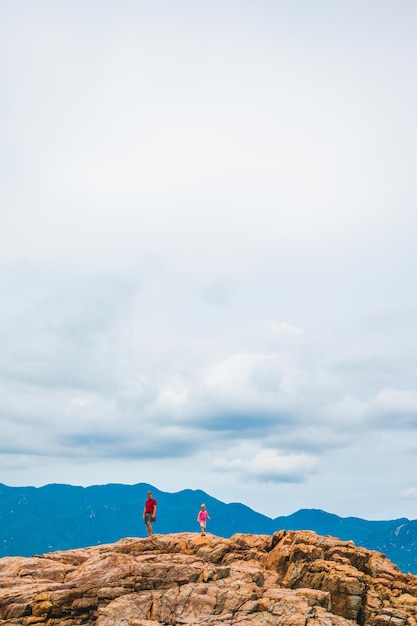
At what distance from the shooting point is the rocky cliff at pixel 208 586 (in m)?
50.9

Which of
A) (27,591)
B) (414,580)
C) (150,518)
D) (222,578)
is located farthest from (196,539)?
(414,580)

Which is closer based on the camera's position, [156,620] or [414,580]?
[156,620]

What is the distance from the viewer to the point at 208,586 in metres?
53.8

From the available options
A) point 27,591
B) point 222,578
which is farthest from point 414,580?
point 27,591

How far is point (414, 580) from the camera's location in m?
66.3

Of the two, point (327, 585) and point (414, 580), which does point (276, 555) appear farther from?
point (414, 580)

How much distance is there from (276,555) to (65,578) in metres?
23.0

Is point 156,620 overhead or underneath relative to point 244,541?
underneath

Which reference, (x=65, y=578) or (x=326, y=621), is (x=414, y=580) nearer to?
(x=326, y=621)

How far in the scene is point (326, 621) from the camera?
48750 millimetres

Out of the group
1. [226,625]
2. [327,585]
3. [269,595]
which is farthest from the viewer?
[327,585]

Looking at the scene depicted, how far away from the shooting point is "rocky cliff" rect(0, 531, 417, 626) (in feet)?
167

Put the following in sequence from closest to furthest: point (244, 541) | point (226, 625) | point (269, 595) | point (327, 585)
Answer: point (226, 625) → point (269, 595) → point (327, 585) → point (244, 541)

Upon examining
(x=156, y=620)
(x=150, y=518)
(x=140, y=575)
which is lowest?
(x=156, y=620)
